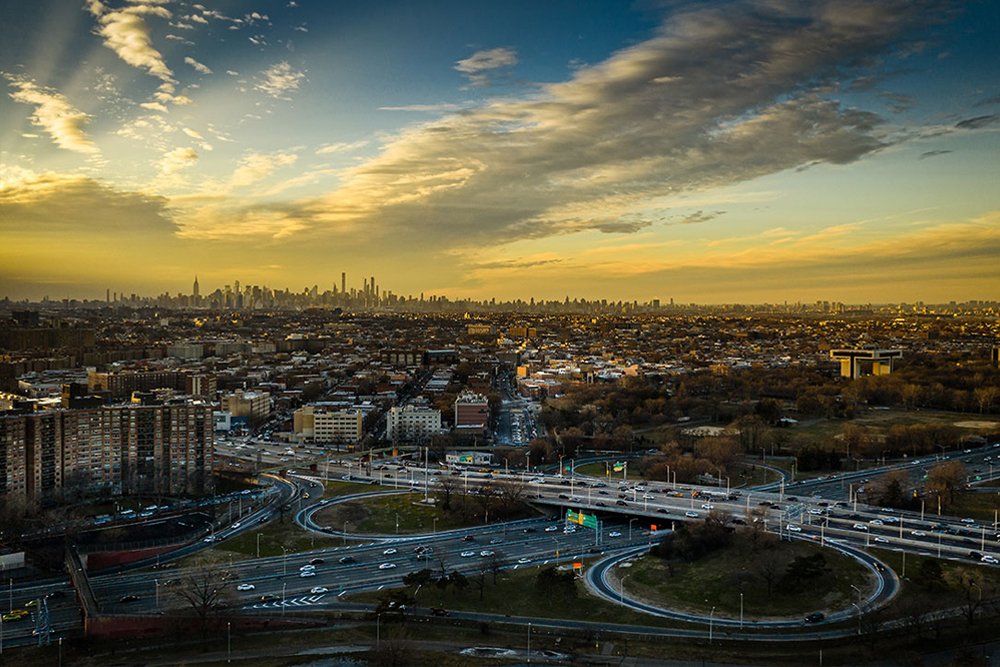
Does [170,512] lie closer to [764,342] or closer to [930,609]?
[930,609]

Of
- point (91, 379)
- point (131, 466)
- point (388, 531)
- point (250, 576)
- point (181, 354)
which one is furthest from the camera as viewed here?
point (181, 354)

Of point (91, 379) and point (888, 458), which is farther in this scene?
point (91, 379)

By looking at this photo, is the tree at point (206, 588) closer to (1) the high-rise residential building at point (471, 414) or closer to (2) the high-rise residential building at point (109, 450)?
(2) the high-rise residential building at point (109, 450)

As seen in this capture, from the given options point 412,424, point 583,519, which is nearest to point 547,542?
point 583,519

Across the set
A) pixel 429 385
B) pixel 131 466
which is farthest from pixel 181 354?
pixel 131 466

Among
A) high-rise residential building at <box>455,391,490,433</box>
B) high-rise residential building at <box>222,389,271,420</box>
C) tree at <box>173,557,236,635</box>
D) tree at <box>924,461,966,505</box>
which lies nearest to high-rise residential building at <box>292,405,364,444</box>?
high-rise residential building at <box>455,391,490,433</box>
